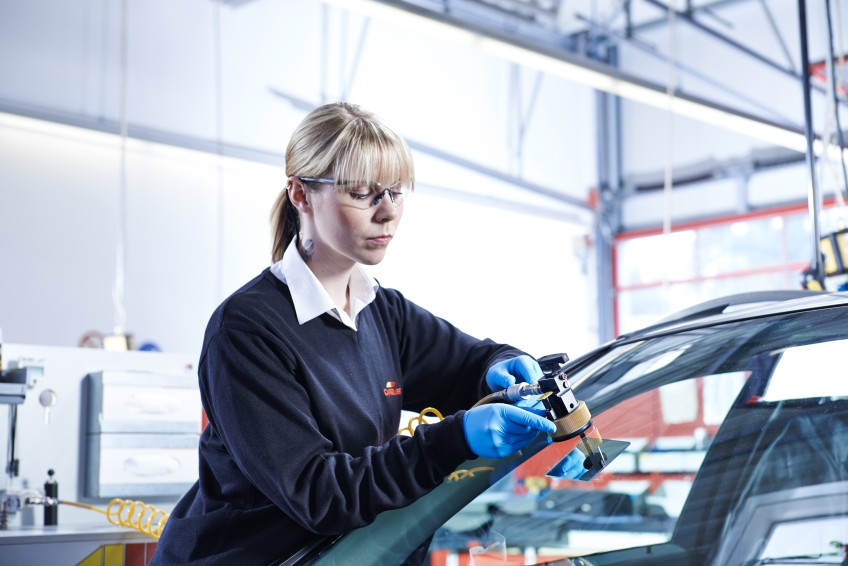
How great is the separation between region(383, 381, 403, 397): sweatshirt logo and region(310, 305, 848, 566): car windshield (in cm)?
22

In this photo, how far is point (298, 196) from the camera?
4.54 ft

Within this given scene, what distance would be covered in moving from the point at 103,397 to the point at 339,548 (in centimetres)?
A: 201

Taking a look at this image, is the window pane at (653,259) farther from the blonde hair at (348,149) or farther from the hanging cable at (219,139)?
the blonde hair at (348,149)

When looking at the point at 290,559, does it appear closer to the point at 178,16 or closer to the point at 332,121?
the point at 332,121

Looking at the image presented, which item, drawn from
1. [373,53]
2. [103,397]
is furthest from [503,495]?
[373,53]

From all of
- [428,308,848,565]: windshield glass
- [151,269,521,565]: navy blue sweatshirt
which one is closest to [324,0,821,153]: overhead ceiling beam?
[151,269,521,565]: navy blue sweatshirt

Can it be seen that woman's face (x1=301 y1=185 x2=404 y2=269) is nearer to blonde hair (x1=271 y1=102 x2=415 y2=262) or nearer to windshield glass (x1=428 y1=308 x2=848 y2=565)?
blonde hair (x1=271 y1=102 x2=415 y2=262)

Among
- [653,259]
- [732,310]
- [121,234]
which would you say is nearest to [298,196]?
[732,310]

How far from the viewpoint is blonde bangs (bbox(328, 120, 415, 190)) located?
1.29 m

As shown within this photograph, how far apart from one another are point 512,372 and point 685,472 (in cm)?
32

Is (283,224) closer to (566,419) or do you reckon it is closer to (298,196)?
(298,196)

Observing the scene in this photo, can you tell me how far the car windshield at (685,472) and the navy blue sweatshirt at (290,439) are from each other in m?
0.10

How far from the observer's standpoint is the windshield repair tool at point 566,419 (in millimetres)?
1114

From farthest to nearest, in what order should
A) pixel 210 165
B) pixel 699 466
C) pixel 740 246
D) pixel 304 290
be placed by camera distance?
1. pixel 740 246
2. pixel 210 165
3. pixel 304 290
4. pixel 699 466
